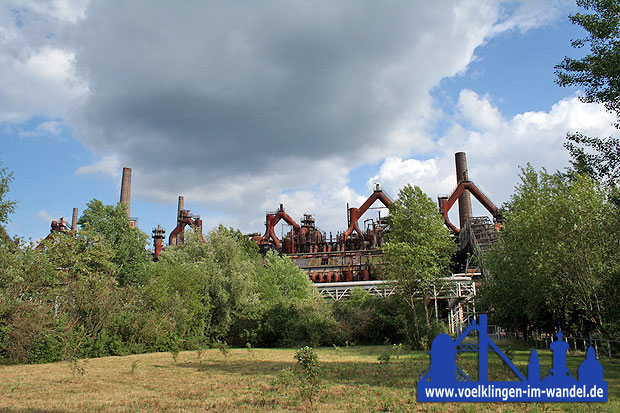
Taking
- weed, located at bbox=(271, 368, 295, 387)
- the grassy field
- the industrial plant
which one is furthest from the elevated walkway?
weed, located at bbox=(271, 368, 295, 387)

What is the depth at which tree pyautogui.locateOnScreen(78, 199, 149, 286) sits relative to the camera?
125ft

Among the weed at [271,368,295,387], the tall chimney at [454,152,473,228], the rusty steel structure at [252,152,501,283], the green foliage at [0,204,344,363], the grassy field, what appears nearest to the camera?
the grassy field

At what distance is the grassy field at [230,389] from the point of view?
9086 mm

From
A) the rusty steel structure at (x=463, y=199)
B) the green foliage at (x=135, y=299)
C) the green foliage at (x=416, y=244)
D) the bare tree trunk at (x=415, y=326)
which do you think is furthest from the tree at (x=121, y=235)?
the rusty steel structure at (x=463, y=199)

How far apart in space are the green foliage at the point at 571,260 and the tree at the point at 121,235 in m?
29.4

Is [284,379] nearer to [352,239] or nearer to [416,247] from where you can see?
[416,247]

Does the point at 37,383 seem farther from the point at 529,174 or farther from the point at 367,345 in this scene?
the point at 529,174

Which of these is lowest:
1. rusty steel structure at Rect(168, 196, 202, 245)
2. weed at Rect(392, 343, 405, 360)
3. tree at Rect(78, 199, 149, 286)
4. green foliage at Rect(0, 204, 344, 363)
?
weed at Rect(392, 343, 405, 360)

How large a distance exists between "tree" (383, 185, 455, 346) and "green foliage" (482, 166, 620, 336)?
146 inches

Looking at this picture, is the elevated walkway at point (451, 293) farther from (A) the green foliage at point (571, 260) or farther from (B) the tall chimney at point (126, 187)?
(B) the tall chimney at point (126, 187)

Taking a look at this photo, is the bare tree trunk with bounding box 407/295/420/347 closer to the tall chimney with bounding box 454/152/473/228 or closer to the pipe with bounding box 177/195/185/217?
the tall chimney with bounding box 454/152/473/228

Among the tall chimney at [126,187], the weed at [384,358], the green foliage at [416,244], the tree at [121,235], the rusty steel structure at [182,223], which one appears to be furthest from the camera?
the rusty steel structure at [182,223]

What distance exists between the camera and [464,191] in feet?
200

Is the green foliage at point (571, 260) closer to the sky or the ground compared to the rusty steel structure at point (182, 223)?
closer to the ground
